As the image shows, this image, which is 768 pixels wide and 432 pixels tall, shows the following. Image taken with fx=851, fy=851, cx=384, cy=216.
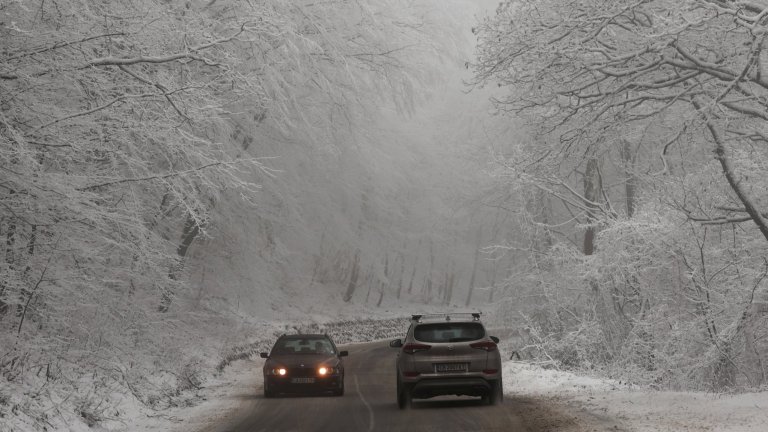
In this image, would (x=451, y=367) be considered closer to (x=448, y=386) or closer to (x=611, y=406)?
(x=448, y=386)

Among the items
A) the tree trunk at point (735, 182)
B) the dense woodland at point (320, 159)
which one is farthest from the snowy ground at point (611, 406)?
the tree trunk at point (735, 182)

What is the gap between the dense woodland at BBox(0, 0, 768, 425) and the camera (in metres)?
11.4

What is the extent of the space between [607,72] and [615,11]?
0.82 m

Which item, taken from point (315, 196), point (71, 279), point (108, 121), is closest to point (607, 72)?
point (108, 121)

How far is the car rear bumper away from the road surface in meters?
0.34

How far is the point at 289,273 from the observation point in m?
56.4

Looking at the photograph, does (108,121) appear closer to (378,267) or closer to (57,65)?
(57,65)

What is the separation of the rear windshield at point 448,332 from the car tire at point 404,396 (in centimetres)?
90

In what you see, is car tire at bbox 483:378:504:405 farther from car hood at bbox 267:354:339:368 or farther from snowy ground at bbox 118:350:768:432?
car hood at bbox 267:354:339:368

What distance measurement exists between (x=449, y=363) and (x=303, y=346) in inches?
239

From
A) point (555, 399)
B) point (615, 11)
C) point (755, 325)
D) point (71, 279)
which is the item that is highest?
point (615, 11)

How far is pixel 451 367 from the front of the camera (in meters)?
15.1

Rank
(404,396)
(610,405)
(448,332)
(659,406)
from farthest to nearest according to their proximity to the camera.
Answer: (448,332)
(404,396)
(610,405)
(659,406)

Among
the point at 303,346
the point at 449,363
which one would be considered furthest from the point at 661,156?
the point at 303,346
